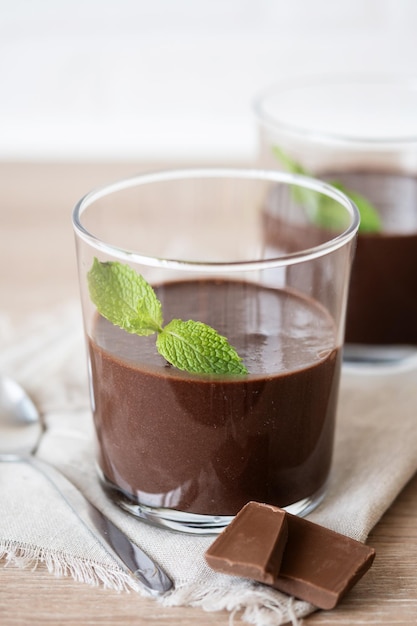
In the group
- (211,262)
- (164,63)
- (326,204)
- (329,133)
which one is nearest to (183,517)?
(211,262)

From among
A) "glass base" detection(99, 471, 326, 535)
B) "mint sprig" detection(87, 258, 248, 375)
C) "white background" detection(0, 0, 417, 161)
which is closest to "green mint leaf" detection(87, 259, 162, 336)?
"mint sprig" detection(87, 258, 248, 375)

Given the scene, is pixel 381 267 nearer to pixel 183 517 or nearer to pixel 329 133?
pixel 329 133

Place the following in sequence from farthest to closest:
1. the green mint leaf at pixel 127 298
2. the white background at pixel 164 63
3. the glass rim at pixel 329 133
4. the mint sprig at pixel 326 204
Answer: the white background at pixel 164 63 → the glass rim at pixel 329 133 → the mint sprig at pixel 326 204 → the green mint leaf at pixel 127 298

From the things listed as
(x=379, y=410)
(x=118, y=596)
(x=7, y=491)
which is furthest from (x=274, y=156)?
(x=118, y=596)

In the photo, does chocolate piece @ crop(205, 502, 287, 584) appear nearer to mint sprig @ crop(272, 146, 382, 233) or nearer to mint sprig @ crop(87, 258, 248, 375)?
mint sprig @ crop(87, 258, 248, 375)

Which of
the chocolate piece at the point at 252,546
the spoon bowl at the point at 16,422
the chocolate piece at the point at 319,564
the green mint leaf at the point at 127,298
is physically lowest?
the spoon bowl at the point at 16,422

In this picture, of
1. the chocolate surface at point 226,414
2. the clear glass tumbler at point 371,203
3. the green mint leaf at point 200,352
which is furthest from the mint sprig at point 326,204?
the green mint leaf at point 200,352

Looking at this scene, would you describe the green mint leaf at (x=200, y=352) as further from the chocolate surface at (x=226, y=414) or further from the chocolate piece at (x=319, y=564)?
the chocolate piece at (x=319, y=564)
